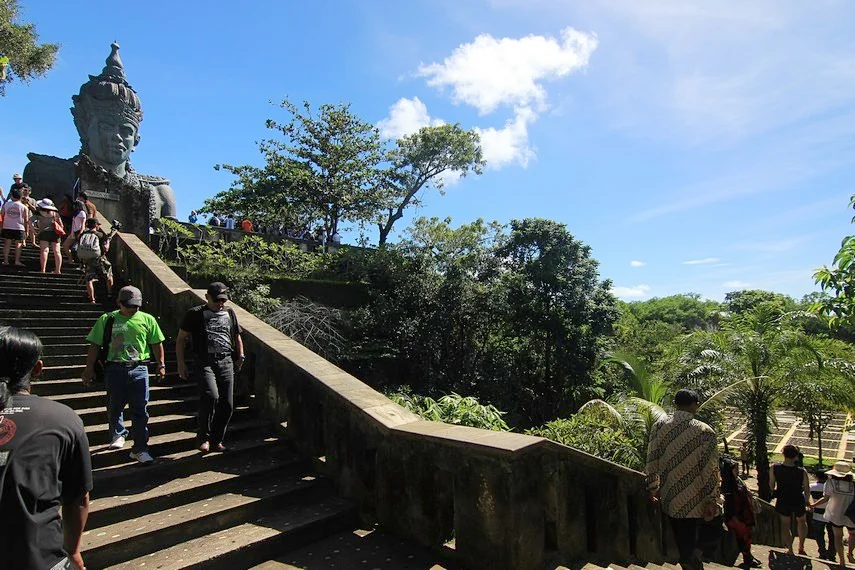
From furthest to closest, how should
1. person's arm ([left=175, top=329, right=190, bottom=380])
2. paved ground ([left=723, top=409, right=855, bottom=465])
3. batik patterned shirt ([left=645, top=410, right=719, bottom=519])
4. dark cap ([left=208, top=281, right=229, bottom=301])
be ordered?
paved ground ([left=723, top=409, right=855, bottom=465])
dark cap ([left=208, top=281, right=229, bottom=301])
person's arm ([left=175, top=329, right=190, bottom=380])
batik patterned shirt ([left=645, top=410, right=719, bottom=519])

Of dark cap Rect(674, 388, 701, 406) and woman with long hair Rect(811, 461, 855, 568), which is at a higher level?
dark cap Rect(674, 388, 701, 406)

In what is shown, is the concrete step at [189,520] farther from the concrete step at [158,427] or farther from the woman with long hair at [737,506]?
the woman with long hair at [737,506]

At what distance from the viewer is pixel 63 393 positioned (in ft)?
14.9

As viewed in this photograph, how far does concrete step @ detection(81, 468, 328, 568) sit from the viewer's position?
2840 millimetres

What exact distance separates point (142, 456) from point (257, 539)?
1235 mm

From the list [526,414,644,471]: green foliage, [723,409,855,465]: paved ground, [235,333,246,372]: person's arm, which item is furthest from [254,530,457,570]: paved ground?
[723,409,855,465]: paved ground

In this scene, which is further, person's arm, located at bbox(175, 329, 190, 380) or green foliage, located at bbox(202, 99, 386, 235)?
green foliage, located at bbox(202, 99, 386, 235)

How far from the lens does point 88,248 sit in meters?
6.93

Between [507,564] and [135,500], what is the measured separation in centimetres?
241

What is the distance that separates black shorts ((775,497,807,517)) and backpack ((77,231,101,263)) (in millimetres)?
10282

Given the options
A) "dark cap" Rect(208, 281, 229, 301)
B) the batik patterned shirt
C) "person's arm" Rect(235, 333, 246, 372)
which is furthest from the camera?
"person's arm" Rect(235, 333, 246, 372)

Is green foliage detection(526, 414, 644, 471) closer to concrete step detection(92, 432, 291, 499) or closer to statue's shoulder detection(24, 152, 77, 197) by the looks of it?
concrete step detection(92, 432, 291, 499)

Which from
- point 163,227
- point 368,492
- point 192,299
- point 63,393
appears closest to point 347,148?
point 163,227

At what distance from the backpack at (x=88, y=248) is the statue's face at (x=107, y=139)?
473 inches
